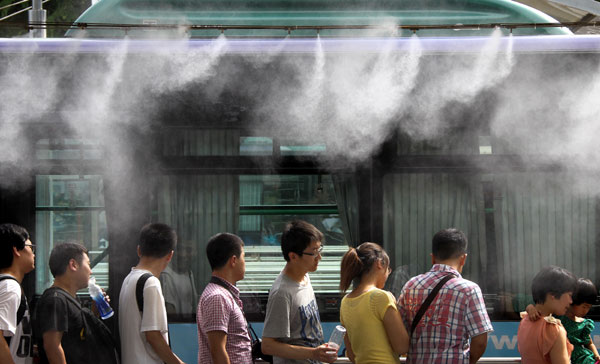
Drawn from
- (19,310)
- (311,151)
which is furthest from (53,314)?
(311,151)

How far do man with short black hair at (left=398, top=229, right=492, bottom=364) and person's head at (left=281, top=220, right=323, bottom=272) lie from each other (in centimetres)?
50

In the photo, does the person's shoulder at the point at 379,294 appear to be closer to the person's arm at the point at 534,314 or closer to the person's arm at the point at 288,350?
the person's arm at the point at 288,350

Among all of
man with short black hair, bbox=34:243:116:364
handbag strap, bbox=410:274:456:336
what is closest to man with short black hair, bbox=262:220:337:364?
handbag strap, bbox=410:274:456:336

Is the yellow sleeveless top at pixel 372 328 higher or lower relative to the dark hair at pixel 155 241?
lower

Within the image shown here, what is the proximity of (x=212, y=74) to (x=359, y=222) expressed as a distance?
1379 mm

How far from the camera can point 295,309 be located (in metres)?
3.55

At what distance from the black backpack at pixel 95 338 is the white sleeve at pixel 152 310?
0.20m

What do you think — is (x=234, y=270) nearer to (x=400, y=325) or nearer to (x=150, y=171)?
(x=400, y=325)

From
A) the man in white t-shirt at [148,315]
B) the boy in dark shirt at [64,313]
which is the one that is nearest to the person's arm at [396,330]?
the man in white t-shirt at [148,315]

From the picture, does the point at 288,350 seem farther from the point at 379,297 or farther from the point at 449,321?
the point at 449,321

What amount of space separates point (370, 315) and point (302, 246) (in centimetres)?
46

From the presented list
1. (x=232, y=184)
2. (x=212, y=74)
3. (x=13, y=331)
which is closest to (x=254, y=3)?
(x=212, y=74)

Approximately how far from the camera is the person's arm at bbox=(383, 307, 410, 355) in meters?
3.45

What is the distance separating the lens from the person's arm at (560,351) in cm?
369
